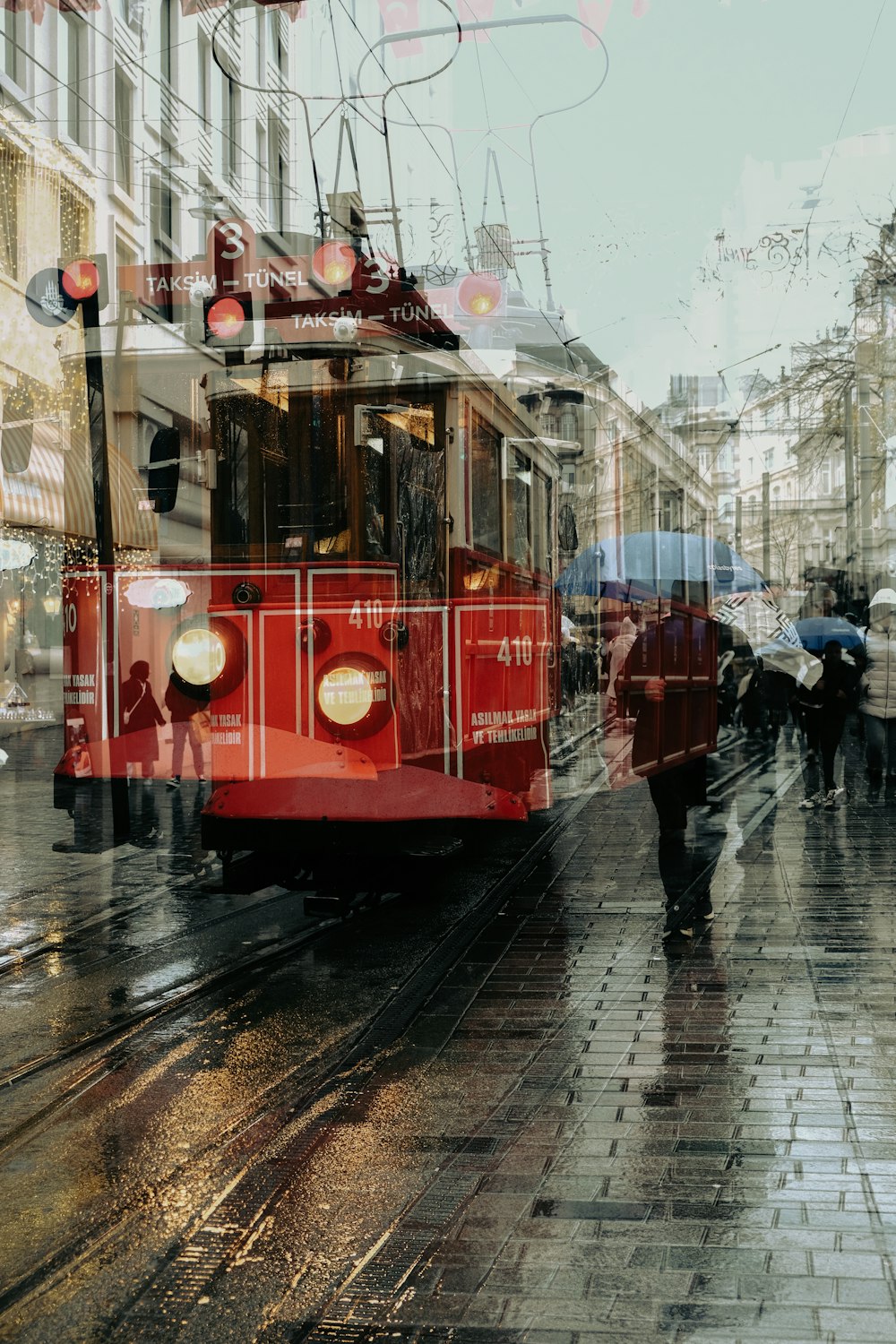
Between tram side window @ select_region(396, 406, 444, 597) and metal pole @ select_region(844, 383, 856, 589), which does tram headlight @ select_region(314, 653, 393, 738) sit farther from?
metal pole @ select_region(844, 383, 856, 589)

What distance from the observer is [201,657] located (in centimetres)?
755

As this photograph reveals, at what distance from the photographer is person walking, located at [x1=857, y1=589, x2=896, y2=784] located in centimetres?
1360

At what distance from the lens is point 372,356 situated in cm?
764

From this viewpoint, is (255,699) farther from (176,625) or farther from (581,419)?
(581,419)

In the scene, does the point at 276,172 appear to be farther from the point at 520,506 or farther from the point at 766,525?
the point at 766,525

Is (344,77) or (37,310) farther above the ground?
(344,77)

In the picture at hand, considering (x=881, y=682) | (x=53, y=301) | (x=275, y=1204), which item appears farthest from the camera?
(x=881, y=682)

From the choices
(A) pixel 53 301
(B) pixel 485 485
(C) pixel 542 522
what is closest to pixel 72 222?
(C) pixel 542 522

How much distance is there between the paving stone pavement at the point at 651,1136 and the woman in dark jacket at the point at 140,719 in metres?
2.11

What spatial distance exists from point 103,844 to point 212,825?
16.8ft

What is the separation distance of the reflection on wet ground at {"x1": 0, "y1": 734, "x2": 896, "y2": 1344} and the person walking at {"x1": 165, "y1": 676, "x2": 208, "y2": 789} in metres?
1.10

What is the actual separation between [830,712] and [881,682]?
567 mm

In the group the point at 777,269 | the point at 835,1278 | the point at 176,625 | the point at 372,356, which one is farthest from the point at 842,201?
the point at 835,1278

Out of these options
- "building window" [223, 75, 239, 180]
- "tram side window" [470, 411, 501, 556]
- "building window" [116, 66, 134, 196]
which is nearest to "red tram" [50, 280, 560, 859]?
"tram side window" [470, 411, 501, 556]
